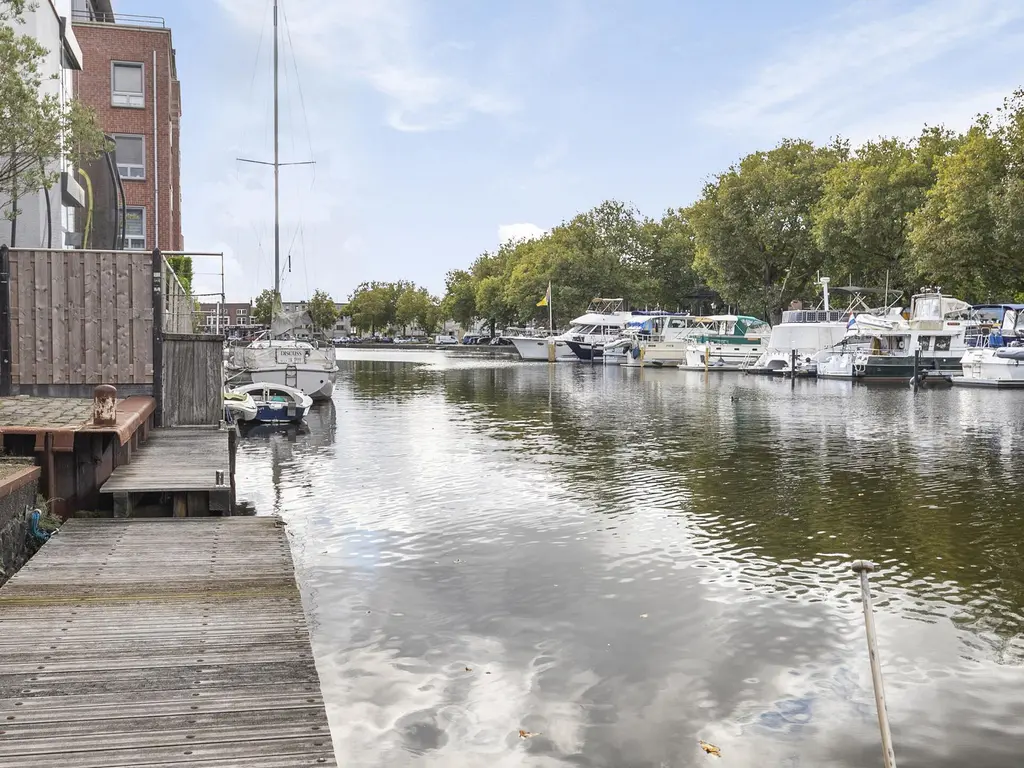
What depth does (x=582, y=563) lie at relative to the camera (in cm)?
1179

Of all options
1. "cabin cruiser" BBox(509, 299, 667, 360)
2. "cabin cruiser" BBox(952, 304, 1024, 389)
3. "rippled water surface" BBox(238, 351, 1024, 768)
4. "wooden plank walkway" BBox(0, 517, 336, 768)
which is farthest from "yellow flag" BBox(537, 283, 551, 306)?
"wooden plank walkway" BBox(0, 517, 336, 768)

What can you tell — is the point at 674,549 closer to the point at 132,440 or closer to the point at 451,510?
the point at 451,510

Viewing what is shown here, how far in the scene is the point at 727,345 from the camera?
64688mm

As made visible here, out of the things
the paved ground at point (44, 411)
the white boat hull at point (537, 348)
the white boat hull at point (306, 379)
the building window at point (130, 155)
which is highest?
the building window at point (130, 155)

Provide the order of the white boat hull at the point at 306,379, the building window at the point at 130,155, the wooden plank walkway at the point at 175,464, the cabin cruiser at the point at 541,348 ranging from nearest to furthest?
the wooden plank walkway at the point at 175,464, the white boat hull at the point at 306,379, the building window at the point at 130,155, the cabin cruiser at the point at 541,348

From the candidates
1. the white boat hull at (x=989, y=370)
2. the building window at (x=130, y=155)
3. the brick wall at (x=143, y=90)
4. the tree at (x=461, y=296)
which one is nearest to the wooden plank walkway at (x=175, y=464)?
the brick wall at (x=143, y=90)

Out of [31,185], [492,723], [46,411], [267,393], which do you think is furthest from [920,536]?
[267,393]

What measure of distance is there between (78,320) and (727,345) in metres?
53.2

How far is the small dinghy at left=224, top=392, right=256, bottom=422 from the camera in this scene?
26.4 metres

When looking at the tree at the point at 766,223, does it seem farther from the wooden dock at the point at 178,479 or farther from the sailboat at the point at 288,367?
the wooden dock at the point at 178,479

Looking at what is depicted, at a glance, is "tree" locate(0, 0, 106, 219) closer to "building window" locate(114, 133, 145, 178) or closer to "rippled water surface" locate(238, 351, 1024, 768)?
"rippled water surface" locate(238, 351, 1024, 768)

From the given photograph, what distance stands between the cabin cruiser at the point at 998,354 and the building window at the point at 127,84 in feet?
123

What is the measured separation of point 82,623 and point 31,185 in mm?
9948

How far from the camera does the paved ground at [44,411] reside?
489 inches
